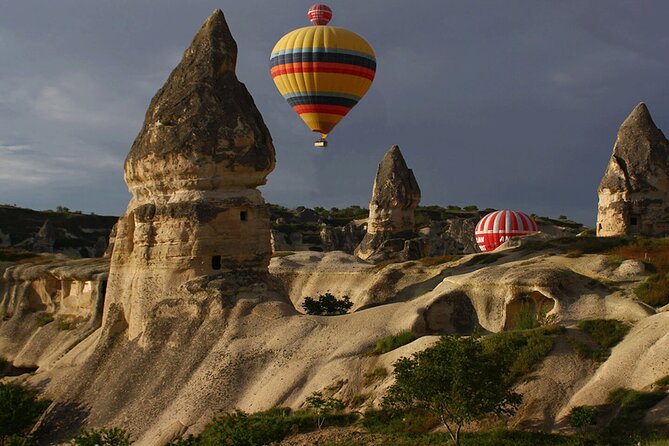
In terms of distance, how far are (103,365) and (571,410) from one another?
1294cm

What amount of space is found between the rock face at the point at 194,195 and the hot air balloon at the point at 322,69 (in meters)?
16.7

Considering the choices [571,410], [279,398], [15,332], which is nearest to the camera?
[571,410]

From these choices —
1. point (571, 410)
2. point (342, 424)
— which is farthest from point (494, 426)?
point (342, 424)

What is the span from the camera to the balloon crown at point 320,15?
42125mm

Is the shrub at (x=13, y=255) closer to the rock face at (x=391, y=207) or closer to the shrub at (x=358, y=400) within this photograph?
the rock face at (x=391, y=207)

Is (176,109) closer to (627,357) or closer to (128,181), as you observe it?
(128,181)

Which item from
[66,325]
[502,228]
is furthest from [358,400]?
[502,228]

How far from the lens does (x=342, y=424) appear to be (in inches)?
658

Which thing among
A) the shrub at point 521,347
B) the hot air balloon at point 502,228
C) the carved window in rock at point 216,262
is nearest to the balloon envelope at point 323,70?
the hot air balloon at point 502,228

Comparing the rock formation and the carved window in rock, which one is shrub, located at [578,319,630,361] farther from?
the rock formation

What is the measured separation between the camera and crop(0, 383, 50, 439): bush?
18.5m

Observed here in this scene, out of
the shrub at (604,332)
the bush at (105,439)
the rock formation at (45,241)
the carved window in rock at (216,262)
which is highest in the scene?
the rock formation at (45,241)

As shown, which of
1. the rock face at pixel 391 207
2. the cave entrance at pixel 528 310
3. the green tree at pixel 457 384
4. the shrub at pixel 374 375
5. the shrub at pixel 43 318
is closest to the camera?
the green tree at pixel 457 384

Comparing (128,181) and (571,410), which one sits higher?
(128,181)
